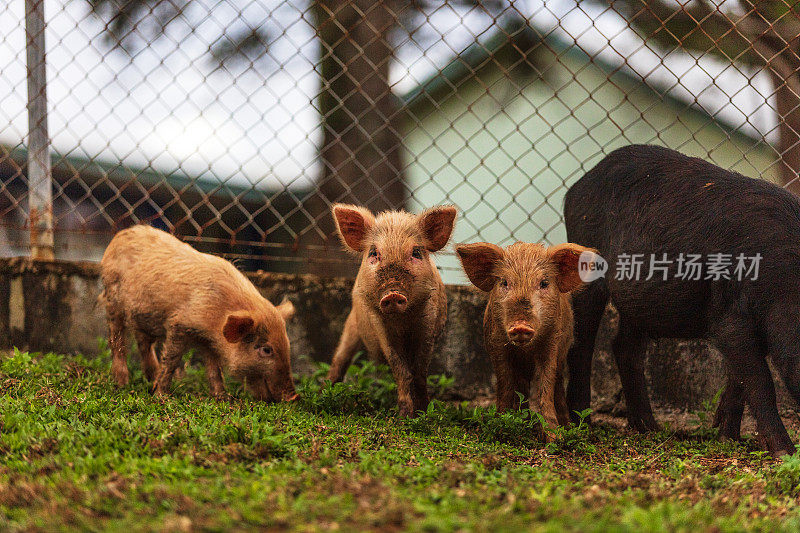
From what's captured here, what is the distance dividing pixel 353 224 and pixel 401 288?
2.24 feet

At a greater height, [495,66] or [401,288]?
[495,66]

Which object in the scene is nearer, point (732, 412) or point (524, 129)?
point (732, 412)

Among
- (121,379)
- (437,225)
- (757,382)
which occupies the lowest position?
(121,379)

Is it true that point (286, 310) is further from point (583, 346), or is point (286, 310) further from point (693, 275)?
point (693, 275)

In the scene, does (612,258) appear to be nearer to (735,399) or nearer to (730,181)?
(730,181)

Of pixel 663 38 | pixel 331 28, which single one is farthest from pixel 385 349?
pixel 331 28

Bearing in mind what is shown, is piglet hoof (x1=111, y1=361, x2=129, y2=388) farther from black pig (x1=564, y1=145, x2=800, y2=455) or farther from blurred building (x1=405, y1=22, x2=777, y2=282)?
blurred building (x1=405, y1=22, x2=777, y2=282)

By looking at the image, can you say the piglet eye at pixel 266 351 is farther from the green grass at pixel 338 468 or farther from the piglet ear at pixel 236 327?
the green grass at pixel 338 468

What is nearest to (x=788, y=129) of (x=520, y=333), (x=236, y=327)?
(x=520, y=333)

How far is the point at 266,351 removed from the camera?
205 inches

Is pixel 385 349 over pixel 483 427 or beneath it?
over

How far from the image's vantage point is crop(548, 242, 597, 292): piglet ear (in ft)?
14.9

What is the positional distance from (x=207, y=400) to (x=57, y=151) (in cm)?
284

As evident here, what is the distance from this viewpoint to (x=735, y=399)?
4805mm
